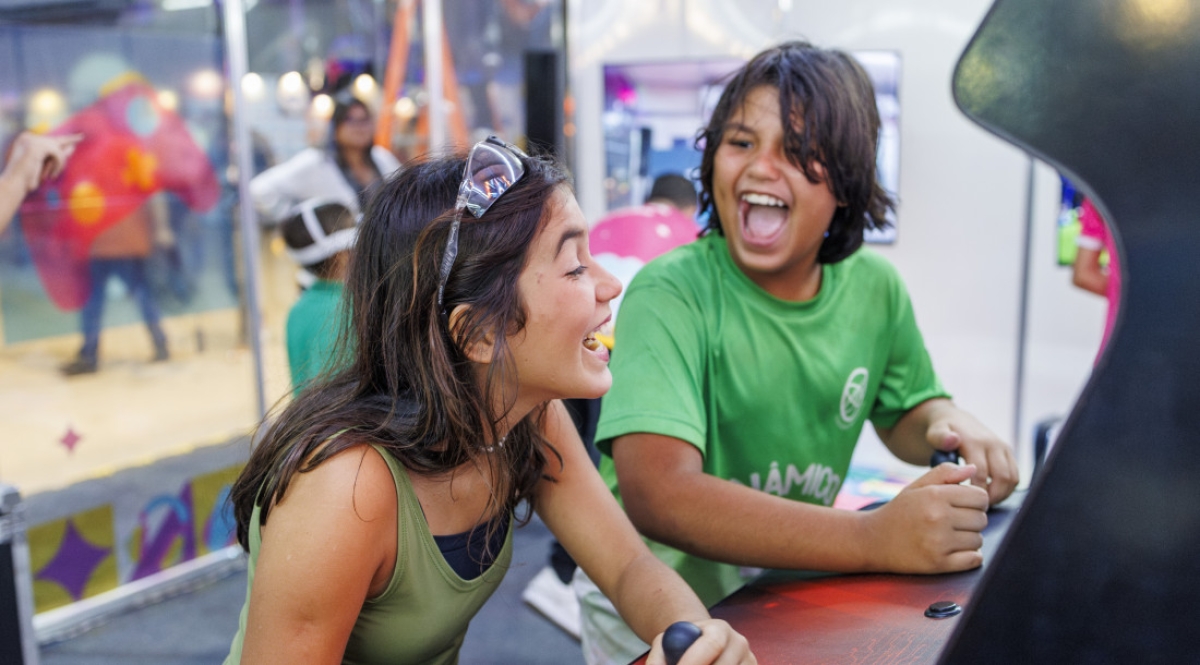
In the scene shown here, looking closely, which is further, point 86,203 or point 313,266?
point 86,203

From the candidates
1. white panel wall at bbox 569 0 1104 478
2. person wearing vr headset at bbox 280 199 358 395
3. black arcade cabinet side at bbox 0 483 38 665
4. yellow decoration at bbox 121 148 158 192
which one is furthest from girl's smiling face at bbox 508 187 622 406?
white panel wall at bbox 569 0 1104 478

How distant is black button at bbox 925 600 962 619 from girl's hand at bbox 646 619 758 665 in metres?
0.20

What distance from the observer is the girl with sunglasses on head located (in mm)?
956

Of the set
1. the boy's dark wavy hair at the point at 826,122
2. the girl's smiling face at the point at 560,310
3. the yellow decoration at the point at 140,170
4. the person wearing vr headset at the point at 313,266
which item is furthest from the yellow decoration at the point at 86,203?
the girl's smiling face at the point at 560,310

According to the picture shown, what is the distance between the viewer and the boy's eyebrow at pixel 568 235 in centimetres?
105

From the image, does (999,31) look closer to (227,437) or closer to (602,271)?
(602,271)

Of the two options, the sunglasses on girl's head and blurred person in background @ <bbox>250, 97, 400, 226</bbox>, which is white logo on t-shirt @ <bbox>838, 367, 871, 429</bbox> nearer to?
the sunglasses on girl's head

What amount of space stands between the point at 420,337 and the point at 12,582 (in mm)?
1138

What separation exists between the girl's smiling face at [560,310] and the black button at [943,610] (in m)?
0.40

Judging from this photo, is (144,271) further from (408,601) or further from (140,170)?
(408,601)

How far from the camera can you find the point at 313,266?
8.86 feet

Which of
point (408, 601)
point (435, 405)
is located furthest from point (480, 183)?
point (408, 601)

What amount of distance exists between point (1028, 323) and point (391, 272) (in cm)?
390

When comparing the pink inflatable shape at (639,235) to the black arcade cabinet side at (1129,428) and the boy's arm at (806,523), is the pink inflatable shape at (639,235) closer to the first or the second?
the boy's arm at (806,523)
